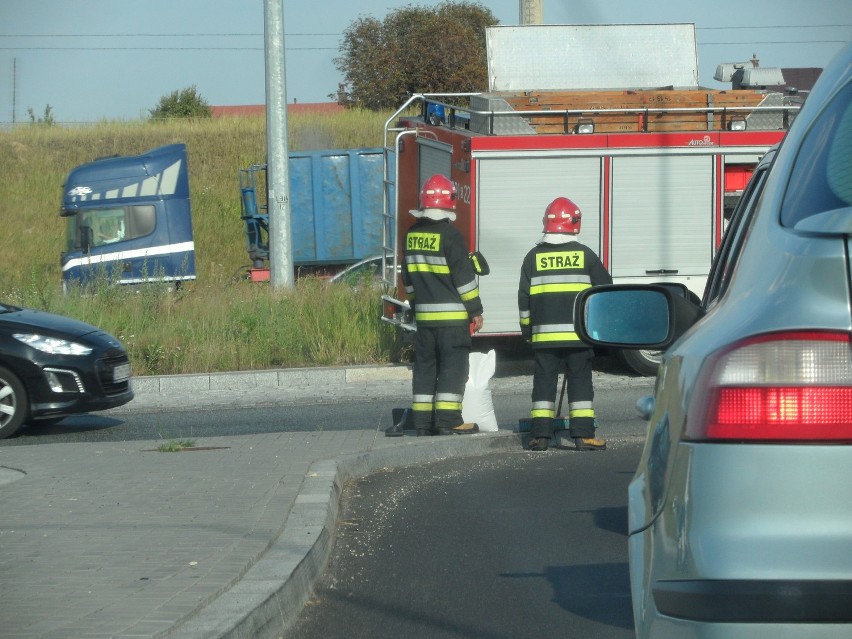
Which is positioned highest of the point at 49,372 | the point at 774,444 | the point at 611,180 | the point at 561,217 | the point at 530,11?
the point at 530,11

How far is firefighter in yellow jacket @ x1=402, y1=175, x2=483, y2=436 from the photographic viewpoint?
9164mm

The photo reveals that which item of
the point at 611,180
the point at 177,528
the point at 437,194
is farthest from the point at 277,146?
the point at 177,528

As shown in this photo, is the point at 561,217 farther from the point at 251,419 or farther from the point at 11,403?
the point at 11,403

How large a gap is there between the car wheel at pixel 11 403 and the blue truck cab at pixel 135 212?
447 inches

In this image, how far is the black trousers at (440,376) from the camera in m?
9.13

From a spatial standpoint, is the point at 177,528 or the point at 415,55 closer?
the point at 177,528

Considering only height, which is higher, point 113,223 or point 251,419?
point 113,223

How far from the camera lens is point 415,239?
9344mm

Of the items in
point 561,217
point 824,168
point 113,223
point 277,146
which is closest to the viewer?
point 824,168

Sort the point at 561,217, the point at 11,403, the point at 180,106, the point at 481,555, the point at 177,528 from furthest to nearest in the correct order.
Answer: the point at 180,106 < the point at 11,403 < the point at 561,217 < the point at 481,555 < the point at 177,528

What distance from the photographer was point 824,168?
2307 millimetres

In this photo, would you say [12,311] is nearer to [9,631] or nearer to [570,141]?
[570,141]

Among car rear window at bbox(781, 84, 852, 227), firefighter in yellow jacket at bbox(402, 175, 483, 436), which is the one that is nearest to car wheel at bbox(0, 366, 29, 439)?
firefighter in yellow jacket at bbox(402, 175, 483, 436)

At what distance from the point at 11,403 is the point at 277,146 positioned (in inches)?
277
